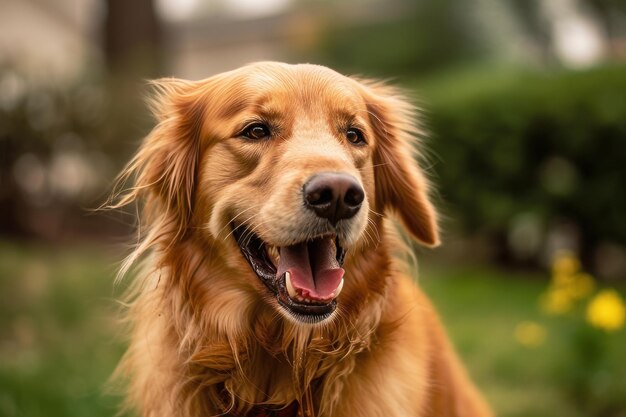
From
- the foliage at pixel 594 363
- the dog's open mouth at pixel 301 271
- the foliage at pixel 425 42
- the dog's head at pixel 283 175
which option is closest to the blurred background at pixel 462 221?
the foliage at pixel 594 363

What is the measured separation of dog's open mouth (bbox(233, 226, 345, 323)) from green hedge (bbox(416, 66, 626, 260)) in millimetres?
5643

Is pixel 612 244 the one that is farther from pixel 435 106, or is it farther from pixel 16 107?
pixel 16 107

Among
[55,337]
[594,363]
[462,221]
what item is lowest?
[55,337]

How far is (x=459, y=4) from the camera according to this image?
19500 millimetres

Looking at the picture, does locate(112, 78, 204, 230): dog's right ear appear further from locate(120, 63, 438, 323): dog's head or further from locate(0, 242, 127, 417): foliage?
locate(0, 242, 127, 417): foliage

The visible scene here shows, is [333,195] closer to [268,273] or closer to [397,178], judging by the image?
[268,273]

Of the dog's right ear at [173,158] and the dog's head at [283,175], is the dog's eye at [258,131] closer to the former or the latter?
the dog's head at [283,175]

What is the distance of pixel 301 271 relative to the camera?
2.87 m

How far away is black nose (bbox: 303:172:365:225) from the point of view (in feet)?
8.73

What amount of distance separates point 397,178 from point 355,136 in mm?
367

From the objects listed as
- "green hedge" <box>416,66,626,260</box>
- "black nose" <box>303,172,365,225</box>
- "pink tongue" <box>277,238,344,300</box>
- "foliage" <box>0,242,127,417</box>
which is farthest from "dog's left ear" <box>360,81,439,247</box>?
"green hedge" <box>416,66,626,260</box>

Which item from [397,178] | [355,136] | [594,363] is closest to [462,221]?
[594,363]

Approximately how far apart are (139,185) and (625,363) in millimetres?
3538

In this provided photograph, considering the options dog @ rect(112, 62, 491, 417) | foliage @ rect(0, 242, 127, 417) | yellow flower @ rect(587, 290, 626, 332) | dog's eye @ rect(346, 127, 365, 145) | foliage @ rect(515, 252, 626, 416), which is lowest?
foliage @ rect(0, 242, 127, 417)
